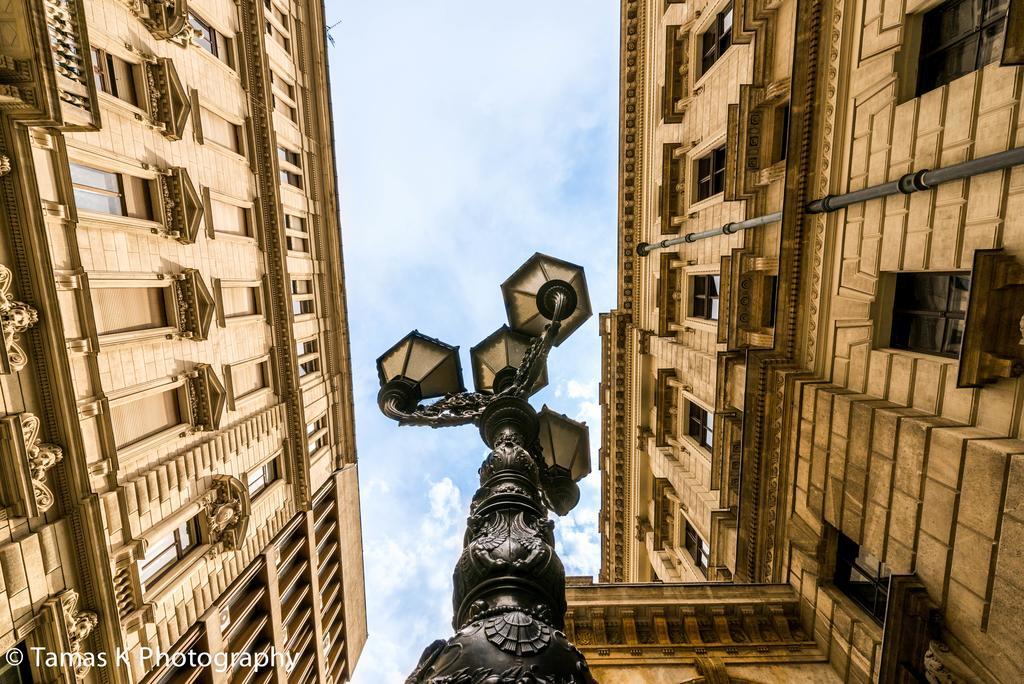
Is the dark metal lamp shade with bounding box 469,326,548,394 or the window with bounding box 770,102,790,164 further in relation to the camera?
the window with bounding box 770,102,790,164

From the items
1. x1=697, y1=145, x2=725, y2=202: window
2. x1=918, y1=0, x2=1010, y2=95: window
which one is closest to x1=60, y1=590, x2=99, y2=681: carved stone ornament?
x1=918, y1=0, x2=1010, y2=95: window

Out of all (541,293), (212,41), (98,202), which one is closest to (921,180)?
(541,293)

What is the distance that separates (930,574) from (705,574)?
8.92 m

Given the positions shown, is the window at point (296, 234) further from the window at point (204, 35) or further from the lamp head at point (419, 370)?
the lamp head at point (419, 370)

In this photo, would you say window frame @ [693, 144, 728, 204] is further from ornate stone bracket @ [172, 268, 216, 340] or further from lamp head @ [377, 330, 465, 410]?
ornate stone bracket @ [172, 268, 216, 340]

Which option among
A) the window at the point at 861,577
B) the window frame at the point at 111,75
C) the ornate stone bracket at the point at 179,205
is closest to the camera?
the window at the point at 861,577

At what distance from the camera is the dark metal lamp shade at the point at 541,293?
768cm

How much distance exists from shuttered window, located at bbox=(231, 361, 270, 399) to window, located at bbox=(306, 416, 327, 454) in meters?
4.64

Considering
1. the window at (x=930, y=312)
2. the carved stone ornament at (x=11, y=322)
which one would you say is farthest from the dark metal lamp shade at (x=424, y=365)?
the carved stone ornament at (x=11, y=322)

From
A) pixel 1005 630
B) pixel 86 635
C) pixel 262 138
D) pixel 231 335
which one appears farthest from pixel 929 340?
pixel 262 138

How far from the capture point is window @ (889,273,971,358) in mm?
6961

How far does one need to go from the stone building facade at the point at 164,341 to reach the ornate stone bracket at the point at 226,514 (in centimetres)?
7

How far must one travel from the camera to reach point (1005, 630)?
5.64 meters

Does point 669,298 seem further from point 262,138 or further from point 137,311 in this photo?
point 262,138
